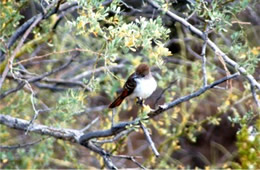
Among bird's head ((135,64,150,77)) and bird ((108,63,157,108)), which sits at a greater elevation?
bird's head ((135,64,150,77))

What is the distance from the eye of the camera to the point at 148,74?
3.93m

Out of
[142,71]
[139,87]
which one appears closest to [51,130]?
[139,87]

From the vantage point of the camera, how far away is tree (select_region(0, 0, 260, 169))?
9.00ft

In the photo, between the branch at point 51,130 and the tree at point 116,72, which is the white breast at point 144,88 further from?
the branch at point 51,130

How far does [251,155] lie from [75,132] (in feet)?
5.87

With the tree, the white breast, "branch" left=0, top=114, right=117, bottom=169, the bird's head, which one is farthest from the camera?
the bird's head

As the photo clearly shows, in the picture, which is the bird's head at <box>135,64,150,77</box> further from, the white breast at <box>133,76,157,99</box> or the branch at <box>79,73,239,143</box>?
the branch at <box>79,73,239,143</box>

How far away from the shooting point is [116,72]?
5.58m

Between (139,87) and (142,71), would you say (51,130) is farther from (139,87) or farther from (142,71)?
(142,71)

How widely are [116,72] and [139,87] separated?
5.94 ft

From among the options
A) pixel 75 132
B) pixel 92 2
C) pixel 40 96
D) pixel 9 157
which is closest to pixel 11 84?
pixel 40 96

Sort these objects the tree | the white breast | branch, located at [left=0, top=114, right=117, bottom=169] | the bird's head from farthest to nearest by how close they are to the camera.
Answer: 1. the bird's head
2. the white breast
3. branch, located at [left=0, top=114, right=117, bottom=169]
4. the tree

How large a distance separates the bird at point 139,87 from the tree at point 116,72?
0.45 ft

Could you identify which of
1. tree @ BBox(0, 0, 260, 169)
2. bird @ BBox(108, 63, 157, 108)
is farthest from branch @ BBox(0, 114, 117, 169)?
bird @ BBox(108, 63, 157, 108)
